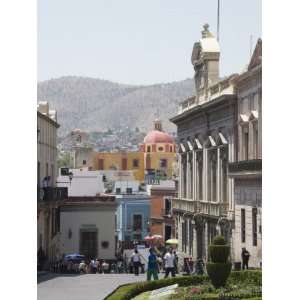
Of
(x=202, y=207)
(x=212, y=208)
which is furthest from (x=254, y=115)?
(x=202, y=207)

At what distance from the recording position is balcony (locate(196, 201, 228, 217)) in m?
19.1

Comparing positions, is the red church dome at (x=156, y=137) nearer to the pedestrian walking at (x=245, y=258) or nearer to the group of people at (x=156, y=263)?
the group of people at (x=156, y=263)

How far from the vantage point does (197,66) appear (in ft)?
61.0

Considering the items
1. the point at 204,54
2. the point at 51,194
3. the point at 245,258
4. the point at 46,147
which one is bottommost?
the point at 245,258

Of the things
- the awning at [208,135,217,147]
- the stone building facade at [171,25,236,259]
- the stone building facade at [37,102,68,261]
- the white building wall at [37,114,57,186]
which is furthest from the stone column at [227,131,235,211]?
the white building wall at [37,114,57,186]

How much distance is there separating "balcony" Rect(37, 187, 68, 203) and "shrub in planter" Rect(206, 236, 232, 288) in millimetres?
2267

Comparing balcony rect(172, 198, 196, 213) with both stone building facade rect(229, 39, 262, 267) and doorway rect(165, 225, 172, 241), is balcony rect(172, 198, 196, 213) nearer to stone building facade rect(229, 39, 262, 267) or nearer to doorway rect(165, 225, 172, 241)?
doorway rect(165, 225, 172, 241)

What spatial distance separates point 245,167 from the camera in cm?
1833

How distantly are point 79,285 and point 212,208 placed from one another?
2453 millimetres

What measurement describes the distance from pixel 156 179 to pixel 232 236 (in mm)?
2315

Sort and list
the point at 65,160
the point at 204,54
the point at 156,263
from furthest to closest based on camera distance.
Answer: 1. the point at 65,160
2. the point at 156,263
3. the point at 204,54

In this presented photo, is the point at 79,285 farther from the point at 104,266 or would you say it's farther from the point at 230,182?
the point at 230,182
